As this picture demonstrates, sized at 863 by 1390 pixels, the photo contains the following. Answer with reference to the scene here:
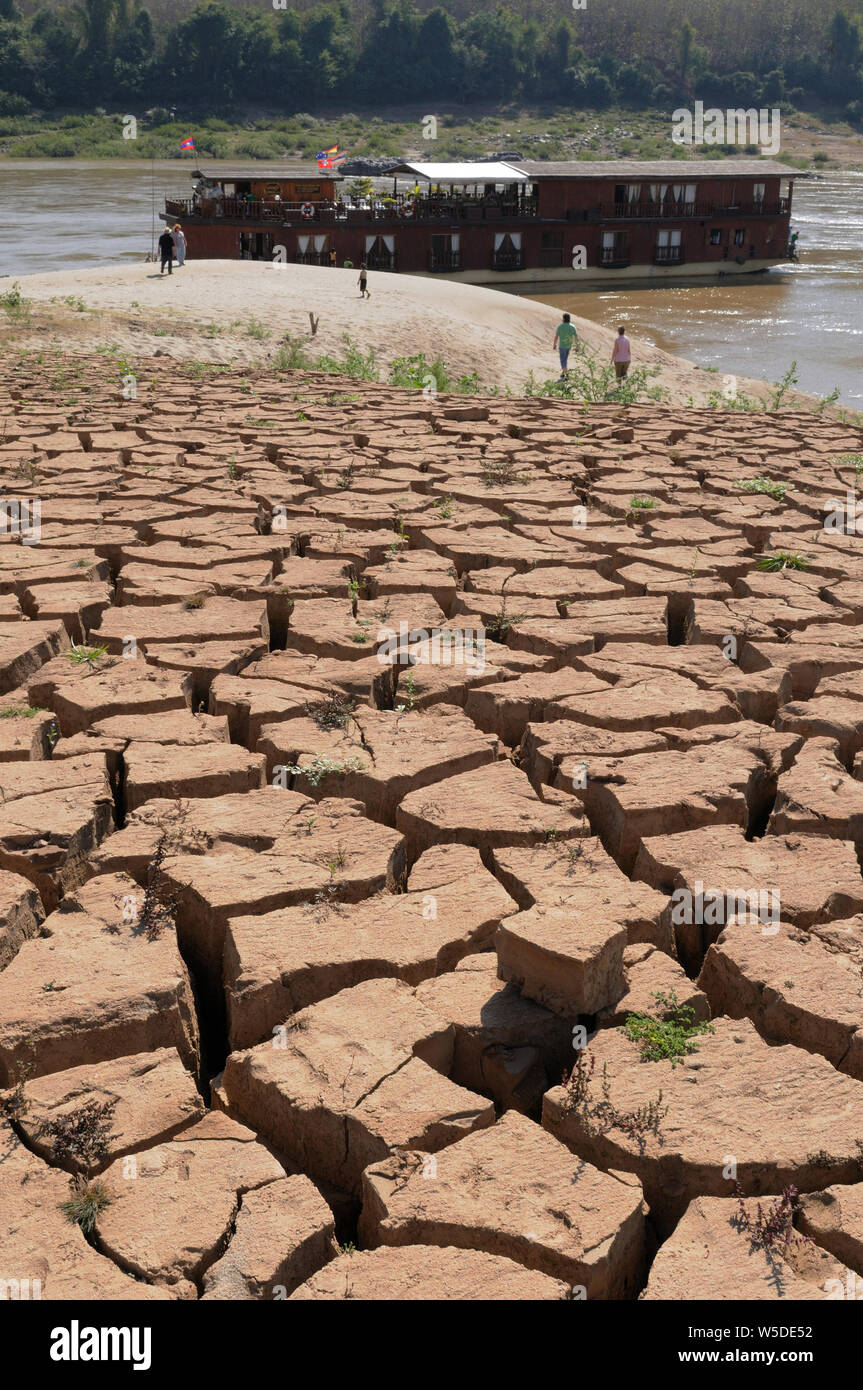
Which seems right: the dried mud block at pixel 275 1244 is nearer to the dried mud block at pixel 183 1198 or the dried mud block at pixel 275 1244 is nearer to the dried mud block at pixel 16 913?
the dried mud block at pixel 183 1198

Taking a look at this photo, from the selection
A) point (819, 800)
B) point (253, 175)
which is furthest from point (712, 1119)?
point (253, 175)

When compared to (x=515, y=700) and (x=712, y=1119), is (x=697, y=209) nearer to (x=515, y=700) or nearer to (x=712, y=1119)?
(x=515, y=700)

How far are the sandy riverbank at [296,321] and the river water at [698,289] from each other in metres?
3.60

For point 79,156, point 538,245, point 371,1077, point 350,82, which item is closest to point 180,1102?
point 371,1077

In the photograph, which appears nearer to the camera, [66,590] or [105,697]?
[105,697]

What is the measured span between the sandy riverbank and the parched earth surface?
9222 millimetres

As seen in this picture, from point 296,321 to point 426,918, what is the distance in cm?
1460

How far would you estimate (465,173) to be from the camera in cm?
3078

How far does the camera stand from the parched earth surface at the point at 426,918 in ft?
7.39

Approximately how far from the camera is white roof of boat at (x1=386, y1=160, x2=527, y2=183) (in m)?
29.8

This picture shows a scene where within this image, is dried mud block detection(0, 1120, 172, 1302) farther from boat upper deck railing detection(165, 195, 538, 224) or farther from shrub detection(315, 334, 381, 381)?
boat upper deck railing detection(165, 195, 538, 224)

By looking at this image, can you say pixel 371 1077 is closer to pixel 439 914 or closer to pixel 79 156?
pixel 439 914

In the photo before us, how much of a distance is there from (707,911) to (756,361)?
2069 centimetres
